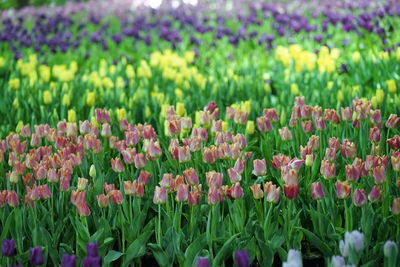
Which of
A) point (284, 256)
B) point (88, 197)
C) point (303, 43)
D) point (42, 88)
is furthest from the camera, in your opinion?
point (303, 43)

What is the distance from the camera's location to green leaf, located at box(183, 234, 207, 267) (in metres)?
2.21

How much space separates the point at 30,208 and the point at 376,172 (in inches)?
53.3

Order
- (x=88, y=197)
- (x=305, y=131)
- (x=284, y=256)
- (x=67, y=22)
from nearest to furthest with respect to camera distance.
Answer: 1. (x=284, y=256)
2. (x=88, y=197)
3. (x=305, y=131)
4. (x=67, y=22)

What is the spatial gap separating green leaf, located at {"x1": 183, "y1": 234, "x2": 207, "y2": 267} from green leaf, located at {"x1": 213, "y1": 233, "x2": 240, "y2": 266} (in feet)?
0.28

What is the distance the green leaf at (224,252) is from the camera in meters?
2.17

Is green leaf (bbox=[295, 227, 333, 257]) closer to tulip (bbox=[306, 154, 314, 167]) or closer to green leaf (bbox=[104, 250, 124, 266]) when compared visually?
tulip (bbox=[306, 154, 314, 167])

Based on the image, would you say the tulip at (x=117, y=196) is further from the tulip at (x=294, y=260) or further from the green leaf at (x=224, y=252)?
the tulip at (x=294, y=260)

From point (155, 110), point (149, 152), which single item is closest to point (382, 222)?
point (149, 152)

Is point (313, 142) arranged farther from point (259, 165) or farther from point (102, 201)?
point (102, 201)

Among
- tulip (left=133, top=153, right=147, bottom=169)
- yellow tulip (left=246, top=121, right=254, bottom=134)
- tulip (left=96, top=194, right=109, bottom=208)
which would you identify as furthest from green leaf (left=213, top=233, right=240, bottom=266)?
yellow tulip (left=246, top=121, right=254, bottom=134)

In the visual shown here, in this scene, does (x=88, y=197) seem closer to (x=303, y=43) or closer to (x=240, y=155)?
(x=240, y=155)

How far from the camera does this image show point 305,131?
2.96 meters

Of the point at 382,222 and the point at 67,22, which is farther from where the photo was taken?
the point at 67,22

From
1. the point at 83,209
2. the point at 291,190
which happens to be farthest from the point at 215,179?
the point at 83,209
